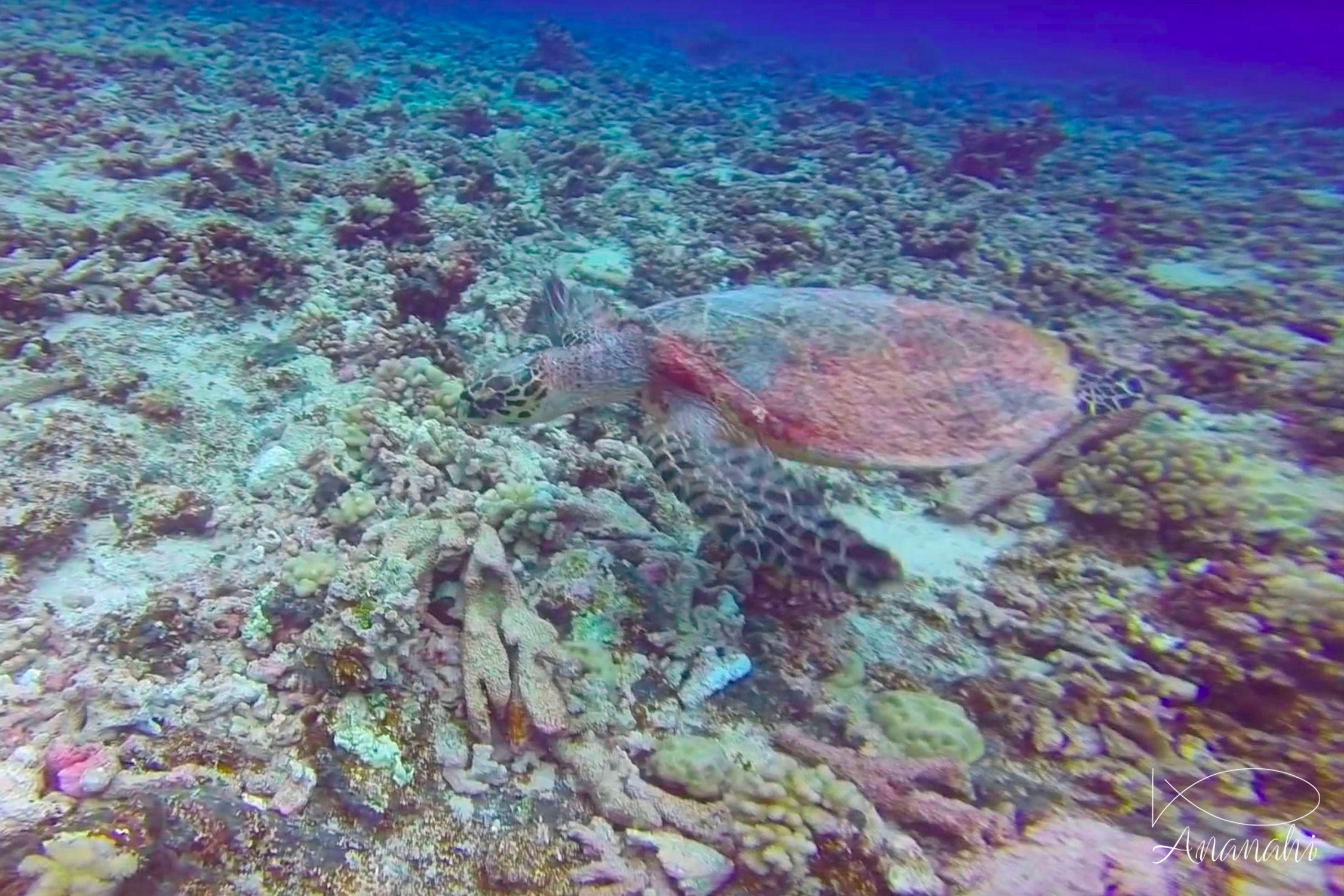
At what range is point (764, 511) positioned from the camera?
2.59 metres

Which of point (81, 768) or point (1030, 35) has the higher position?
point (1030, 35)

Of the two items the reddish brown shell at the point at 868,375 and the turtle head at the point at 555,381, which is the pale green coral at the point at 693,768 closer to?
the reddish brown shell at the point at 868,375

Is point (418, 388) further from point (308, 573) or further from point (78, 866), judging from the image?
point (78, 866)

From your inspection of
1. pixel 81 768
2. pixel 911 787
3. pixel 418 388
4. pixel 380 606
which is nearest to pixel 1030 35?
pixel 418 388

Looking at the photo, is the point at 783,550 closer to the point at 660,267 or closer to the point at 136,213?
the point at 660,267

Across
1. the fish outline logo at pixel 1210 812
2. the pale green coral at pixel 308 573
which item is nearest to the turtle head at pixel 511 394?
the pale green coral at pixel 308 573

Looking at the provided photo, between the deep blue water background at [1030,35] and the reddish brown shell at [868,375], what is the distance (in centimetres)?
1804

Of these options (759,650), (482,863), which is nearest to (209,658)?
(482,863)

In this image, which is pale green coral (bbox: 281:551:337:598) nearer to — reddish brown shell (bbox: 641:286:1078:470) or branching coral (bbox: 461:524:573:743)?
branching coral (bbox: 461:524:573:743)

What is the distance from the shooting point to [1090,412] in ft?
10.7

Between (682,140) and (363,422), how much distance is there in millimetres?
6882

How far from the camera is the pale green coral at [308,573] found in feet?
7.50

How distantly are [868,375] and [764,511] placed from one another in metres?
0.73

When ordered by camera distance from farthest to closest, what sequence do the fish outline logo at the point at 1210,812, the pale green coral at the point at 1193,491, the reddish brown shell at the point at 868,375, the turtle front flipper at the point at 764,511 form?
the pale green coral at the point at 1193,491 → the reddish brown shell at the point at 868,375 → the turtle front flipper at the point at 764,511 → the fish outline logo at the point at 1210,812
